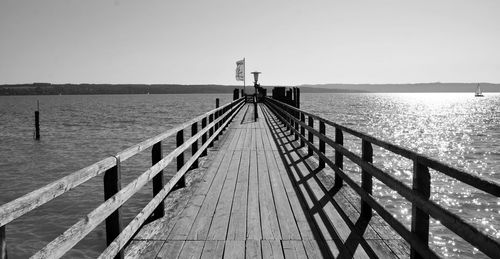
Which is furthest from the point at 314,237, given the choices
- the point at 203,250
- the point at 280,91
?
the point at 280,91

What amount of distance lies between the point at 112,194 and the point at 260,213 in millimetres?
2390

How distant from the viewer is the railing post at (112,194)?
3.38 metres

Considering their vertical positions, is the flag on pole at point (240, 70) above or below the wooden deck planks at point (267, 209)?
above

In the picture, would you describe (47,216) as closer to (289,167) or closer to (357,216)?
(289,167)

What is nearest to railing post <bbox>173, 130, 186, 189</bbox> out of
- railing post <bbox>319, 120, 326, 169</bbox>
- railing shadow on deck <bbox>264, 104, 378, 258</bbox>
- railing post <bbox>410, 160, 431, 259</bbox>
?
railing shadow on deck <bbox>264, 104, 378, 258</bbox>

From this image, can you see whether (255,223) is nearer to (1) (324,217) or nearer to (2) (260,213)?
(2) (260,213)

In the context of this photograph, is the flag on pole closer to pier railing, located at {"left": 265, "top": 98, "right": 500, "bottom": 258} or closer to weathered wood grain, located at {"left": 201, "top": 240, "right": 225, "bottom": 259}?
pier railing, located at {"left": 265, "top": 98, "right": 500, "bottom": 258}

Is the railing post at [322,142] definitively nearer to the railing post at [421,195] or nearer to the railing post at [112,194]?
the railing post at [421,195]

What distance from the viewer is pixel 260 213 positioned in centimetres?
534

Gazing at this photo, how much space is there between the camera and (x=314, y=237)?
4445 millimetres

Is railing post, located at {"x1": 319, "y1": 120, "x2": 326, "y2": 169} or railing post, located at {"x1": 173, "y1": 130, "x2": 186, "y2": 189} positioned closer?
railing post, located at {"x1": 173, "y1": 130, "x2": 186, "y2": 189}

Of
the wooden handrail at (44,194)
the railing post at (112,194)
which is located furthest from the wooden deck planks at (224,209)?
the wooden handrail at (44,194)

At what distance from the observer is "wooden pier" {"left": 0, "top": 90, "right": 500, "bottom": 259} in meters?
2.64

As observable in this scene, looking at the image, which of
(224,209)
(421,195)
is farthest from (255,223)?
(421,195)
